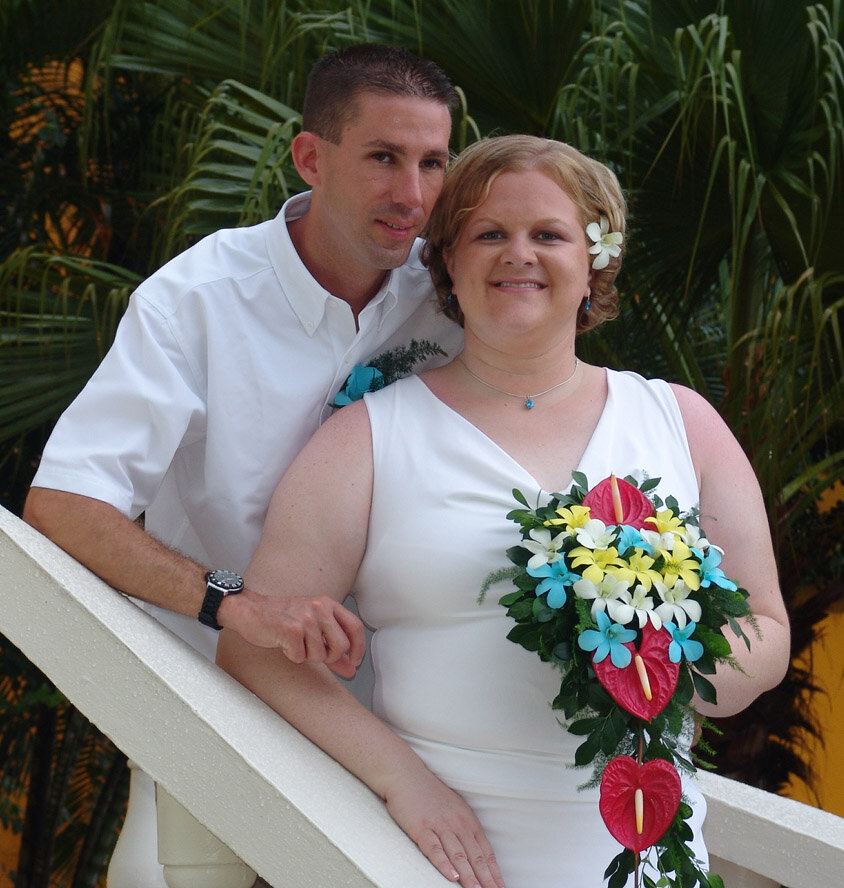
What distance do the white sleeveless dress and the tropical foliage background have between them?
1043 millimetres

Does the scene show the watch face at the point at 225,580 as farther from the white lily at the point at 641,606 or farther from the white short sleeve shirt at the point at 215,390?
the white lily at the point at 641,606

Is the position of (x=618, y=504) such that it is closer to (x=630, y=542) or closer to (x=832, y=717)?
(x=630, y=542)

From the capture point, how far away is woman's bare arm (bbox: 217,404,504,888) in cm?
173

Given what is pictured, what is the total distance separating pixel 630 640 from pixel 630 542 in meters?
0.14

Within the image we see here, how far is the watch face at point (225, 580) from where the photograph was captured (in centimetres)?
181

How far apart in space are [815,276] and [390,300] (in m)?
1.36

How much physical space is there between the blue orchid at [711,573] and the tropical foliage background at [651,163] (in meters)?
1.09

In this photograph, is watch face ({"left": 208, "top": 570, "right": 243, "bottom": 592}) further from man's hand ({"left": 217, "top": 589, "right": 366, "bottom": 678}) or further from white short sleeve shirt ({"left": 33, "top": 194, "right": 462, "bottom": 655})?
white short sleeve shirt ({"left": 33, "top": 194, "right": 462, "bottom": 655})

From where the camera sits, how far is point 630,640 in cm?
164

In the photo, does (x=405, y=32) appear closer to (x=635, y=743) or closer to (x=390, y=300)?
(x=390, y=300)

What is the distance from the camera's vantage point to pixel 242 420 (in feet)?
6.96

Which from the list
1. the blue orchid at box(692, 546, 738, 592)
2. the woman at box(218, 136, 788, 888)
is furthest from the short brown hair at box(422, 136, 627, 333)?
the blue orchid at box(692, 546, 738, 592)

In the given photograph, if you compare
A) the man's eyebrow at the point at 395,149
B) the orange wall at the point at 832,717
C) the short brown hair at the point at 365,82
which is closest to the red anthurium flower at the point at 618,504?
the man's eyebrow at the point at 395,149

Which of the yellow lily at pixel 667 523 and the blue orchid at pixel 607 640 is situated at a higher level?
the yellow lily at pixel 667 523
